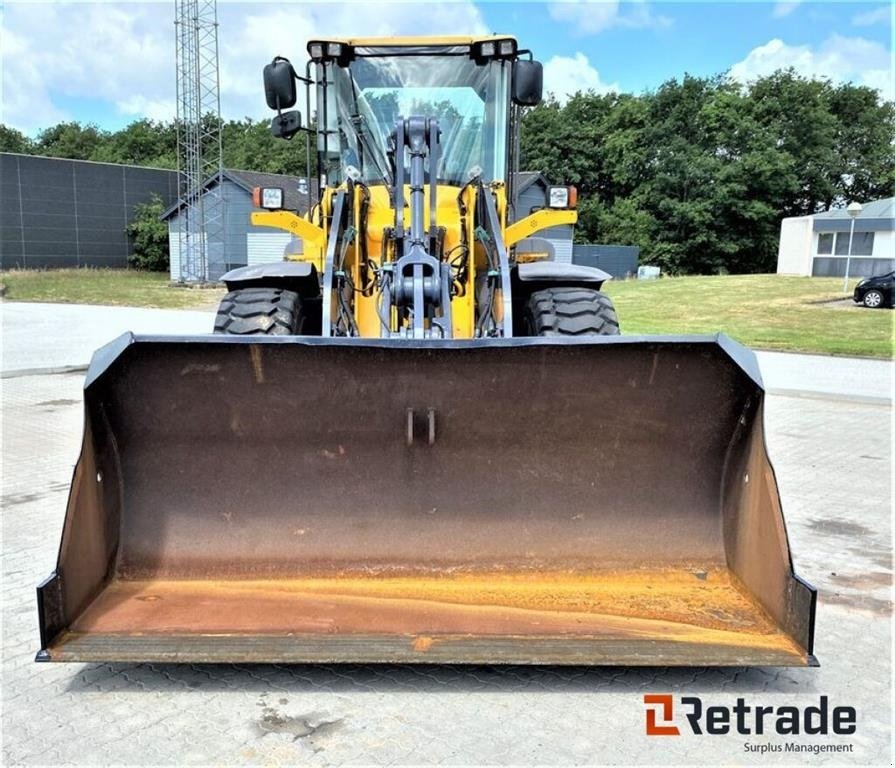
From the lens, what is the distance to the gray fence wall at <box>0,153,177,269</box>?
34.2 m

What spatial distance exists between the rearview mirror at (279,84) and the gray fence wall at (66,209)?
108 ft

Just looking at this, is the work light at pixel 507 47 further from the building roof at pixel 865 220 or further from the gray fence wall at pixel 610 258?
the gray fence wall at pixel 610 258

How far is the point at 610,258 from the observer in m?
41.2

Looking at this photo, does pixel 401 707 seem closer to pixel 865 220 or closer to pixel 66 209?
pixel 865 220

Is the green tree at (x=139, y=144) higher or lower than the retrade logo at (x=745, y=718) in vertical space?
higher

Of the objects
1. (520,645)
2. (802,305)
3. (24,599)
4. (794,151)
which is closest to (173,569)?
(24,599)

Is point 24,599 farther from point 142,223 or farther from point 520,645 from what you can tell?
point 142,223

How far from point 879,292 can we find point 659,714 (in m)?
21.9

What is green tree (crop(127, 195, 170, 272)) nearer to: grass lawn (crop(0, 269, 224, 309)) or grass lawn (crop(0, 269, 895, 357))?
grass lawn (crop(0, 269, 224, 309))

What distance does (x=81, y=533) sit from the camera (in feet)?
10.5

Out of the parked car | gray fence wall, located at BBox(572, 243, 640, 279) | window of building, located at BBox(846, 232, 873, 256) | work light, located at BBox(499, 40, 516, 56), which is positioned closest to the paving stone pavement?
work light, located at BBox(499, 40, 516, 56)

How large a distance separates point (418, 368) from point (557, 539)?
37.2 inches

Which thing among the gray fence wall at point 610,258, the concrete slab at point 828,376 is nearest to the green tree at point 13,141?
the gray fence wall at point 610,258

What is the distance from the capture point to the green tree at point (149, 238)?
3856 cm
